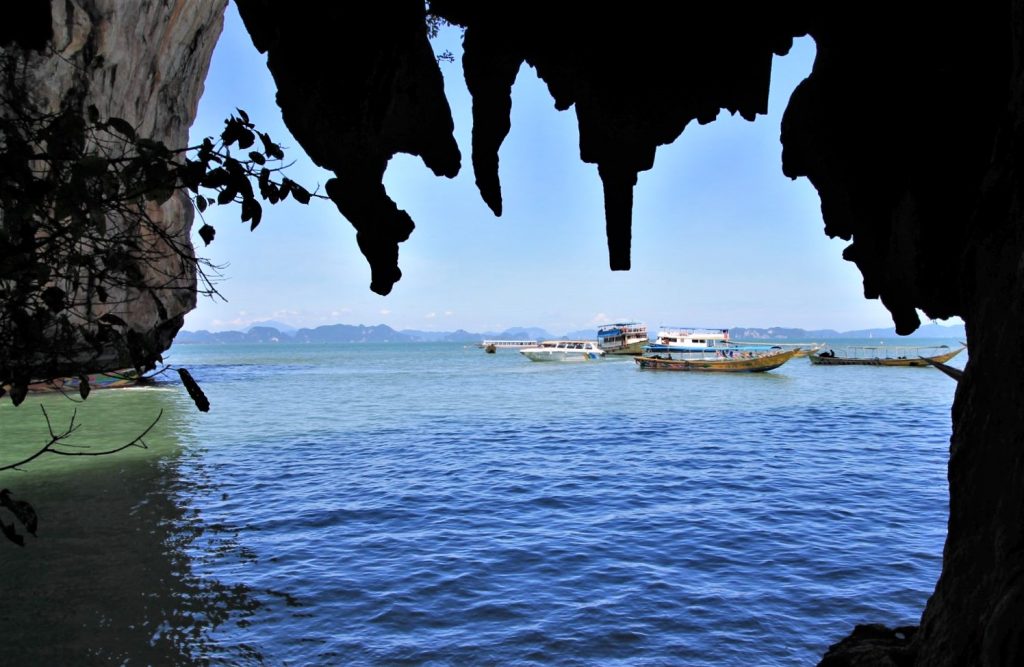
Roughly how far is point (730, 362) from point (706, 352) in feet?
34.0

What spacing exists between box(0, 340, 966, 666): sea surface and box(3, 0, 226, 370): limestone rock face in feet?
13.6

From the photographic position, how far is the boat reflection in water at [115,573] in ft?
20.0

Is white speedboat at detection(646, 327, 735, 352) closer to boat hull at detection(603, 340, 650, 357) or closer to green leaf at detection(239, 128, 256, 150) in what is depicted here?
boat hull at detection(603, 340, 650, 357)

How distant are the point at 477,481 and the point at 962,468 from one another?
1124 centimetres

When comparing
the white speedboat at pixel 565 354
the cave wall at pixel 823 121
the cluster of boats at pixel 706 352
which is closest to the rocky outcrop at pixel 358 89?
the cave wall at pixel 823 121

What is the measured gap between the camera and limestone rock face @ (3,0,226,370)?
1641cm

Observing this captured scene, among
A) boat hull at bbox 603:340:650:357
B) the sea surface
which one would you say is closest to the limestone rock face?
the sea surface

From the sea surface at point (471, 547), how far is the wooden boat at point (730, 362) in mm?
27773

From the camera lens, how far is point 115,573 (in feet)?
26.0

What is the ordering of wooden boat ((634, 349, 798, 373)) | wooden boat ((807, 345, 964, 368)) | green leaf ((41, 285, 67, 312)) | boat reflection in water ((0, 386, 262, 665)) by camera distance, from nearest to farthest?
green leaf ((41, 285, 67, 312)), boat reflection in water ((0, 386, 262, 665)), wooden boat ((634, 349, 798, 373)), wooden boat ((807, 345, 964, 368))

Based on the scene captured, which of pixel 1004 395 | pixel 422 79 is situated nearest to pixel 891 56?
pixel 1004 395

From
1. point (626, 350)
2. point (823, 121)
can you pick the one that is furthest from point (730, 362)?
point (823, 121)

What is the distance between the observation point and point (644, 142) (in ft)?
14.3

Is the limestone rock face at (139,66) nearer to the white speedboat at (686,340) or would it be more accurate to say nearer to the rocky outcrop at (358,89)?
the rocky outcrop at (358,89)
